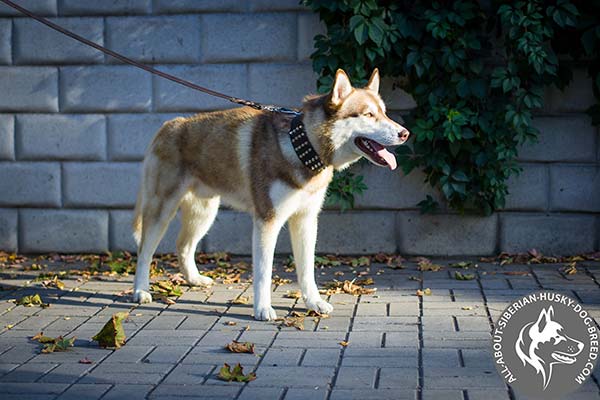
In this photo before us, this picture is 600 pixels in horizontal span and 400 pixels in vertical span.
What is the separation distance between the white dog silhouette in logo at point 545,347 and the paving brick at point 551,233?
3003mm

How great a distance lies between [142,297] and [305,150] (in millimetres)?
1566

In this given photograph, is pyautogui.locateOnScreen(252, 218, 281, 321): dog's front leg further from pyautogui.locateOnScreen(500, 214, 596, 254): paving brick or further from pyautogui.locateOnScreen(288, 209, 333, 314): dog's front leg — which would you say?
pyautogui.locateOnScreen(500, 214, 596, 254): paving brick

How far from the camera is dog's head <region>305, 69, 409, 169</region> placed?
524 cm

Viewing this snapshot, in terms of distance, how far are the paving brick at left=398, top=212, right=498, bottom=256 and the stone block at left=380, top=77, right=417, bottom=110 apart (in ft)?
2.98

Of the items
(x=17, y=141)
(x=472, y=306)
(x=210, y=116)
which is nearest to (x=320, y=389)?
(x=472, y=306)

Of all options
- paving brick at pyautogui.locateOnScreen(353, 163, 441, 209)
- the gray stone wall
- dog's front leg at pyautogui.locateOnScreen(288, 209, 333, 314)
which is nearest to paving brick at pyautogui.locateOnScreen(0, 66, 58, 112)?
the gray stone wall

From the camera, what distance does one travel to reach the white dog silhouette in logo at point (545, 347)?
13.5ft

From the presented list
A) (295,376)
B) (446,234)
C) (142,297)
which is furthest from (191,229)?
(295,376)

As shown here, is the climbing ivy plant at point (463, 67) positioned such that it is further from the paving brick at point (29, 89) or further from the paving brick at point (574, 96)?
the paving brick at point (29, 89)

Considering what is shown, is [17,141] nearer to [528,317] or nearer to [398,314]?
[398,314]

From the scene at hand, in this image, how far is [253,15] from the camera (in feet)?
24.5

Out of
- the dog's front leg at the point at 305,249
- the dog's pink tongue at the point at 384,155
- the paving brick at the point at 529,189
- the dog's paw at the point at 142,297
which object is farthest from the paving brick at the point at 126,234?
the dog's pink tongue at the point at 384,155

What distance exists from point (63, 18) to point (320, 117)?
3364 millimetres

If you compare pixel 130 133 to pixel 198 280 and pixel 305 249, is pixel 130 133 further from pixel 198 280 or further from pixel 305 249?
pixel 305 249
